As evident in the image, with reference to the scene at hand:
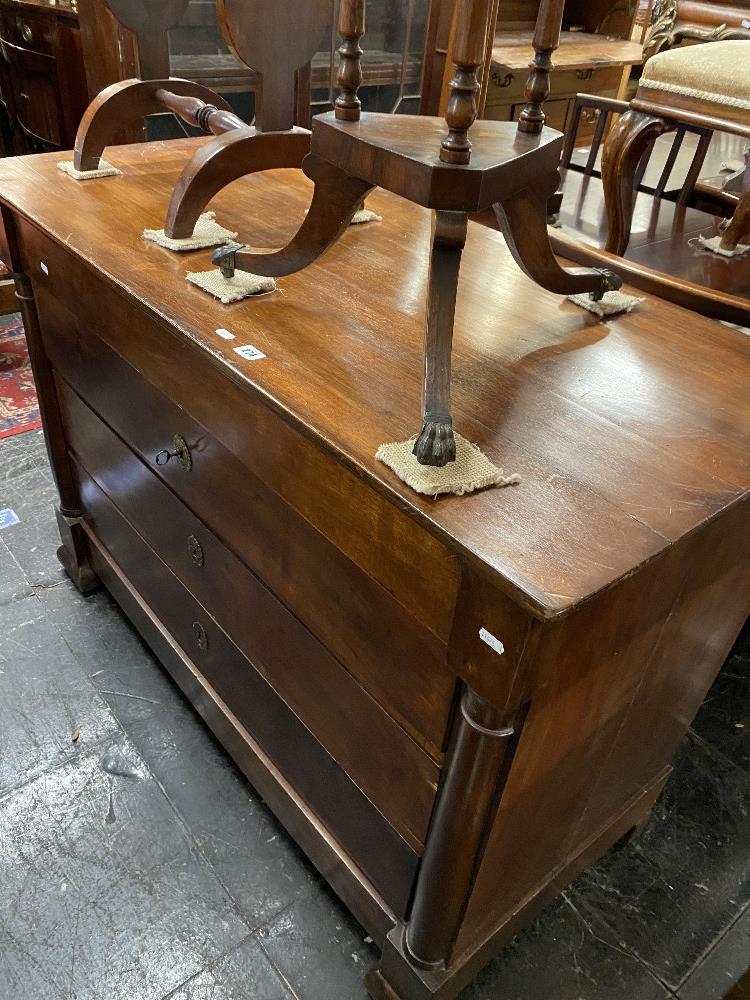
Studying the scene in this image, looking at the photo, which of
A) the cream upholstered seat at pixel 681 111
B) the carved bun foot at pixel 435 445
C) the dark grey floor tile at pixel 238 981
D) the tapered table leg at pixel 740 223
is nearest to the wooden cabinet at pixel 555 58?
the cream upholstered seat at pixel 681 111

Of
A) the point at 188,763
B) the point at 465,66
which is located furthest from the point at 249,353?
the point at 188,763

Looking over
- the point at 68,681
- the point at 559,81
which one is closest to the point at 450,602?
the point at 68,681

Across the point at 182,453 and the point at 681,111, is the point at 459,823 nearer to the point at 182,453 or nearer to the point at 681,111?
the point at 182,453

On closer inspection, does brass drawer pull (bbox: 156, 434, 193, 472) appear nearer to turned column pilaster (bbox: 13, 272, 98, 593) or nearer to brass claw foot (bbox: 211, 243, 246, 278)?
Answer: brass claw foot (bbox: 211, 243, 246, 278)

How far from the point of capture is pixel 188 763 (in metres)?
1.32

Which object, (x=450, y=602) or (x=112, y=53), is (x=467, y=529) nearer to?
(x=450, y=602)

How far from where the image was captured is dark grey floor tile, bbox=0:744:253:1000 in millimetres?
1052

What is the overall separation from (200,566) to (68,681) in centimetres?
51

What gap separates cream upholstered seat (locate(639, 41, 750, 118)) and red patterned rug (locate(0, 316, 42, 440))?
5.82 feet

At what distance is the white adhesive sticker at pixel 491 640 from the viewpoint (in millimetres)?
606

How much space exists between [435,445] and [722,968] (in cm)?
95

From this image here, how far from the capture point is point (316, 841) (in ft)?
3.57

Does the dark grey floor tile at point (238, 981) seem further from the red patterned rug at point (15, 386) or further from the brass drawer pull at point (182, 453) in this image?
the red patterned rug at point (15, 386)

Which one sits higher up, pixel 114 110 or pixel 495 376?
pixel 114 110
